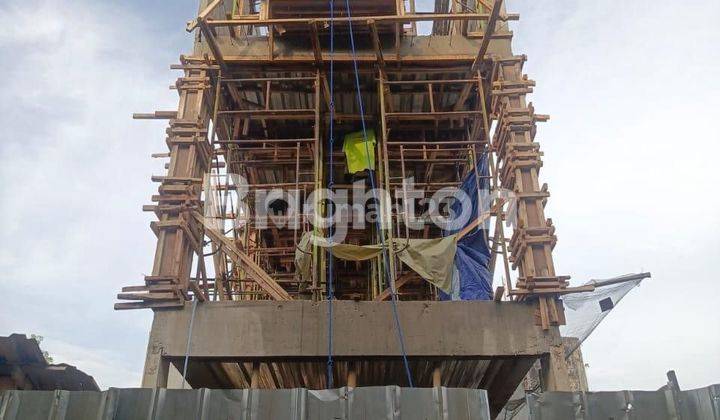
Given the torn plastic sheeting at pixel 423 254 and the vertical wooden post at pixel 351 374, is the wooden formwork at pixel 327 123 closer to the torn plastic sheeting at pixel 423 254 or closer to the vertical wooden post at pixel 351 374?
the torn plastic sheeting at pixel 423 254

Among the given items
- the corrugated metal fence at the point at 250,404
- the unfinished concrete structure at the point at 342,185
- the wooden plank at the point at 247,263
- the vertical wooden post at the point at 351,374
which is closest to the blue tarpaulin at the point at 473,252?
the unfinished concrete structure at the point at 342,185

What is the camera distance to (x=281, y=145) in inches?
539

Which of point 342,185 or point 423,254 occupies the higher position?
point 342,185

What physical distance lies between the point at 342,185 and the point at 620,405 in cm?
944

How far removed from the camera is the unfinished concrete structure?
8.41m

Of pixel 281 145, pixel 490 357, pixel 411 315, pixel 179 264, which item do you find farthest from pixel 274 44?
pixel 490 357

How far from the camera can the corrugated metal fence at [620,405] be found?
6.04 metres

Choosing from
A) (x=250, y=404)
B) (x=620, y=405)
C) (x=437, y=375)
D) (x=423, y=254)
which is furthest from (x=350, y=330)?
(x=620, y=405)

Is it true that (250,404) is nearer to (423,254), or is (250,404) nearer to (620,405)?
(620,405)

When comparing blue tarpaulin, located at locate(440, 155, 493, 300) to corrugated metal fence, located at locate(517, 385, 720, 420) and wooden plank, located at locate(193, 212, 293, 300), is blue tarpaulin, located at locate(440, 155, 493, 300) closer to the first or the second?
wooden plank, located at locate(193, 212, 293, 300)

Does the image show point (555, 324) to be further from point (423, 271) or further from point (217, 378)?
point (217, 378)

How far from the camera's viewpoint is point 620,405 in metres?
6.10

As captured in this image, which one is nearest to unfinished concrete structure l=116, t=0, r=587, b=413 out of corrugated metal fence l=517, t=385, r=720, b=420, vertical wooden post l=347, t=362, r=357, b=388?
vertical wooden post l=347, t=362, r=357, b=388

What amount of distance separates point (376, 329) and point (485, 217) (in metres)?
3.08
